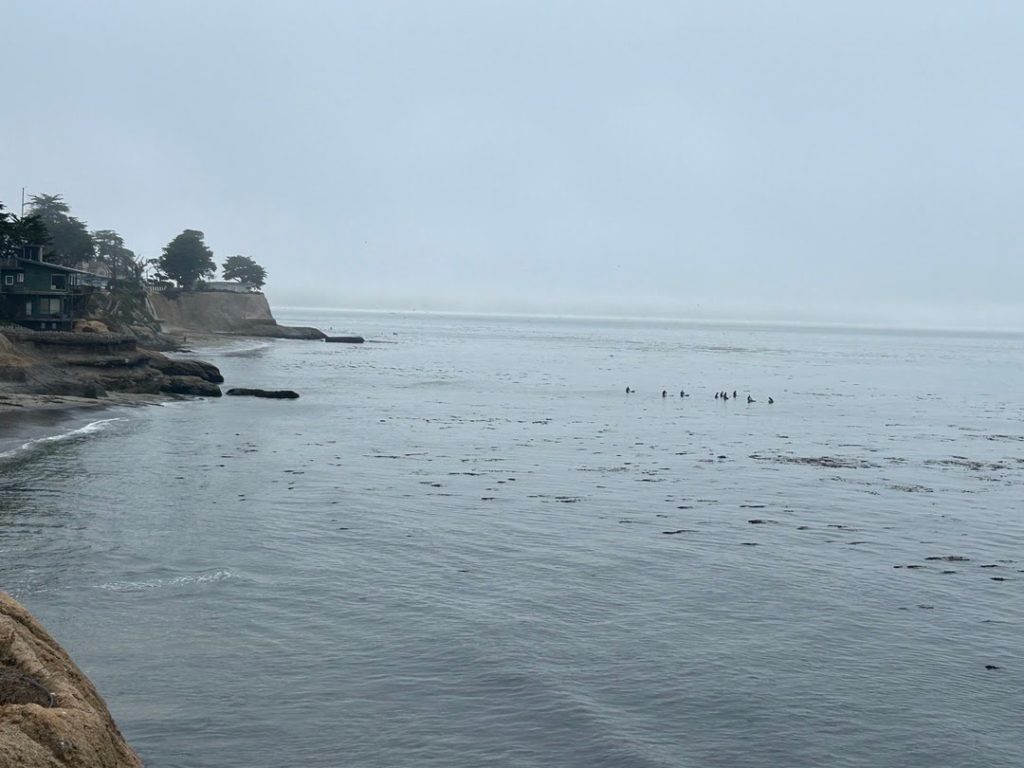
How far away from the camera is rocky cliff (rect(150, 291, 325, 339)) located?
170125 mm

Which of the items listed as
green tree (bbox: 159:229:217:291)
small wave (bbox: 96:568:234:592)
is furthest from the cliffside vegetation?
small wave (bbox: 96:568:234:592)

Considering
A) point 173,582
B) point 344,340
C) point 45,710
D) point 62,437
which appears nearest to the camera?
point 45,710

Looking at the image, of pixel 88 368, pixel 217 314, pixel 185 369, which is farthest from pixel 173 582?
pixel 217 314

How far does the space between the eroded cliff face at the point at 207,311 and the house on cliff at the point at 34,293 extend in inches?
2712

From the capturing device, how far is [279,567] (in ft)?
88.7

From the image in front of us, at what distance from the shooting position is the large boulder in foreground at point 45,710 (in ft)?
30.8

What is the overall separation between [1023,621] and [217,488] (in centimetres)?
2659

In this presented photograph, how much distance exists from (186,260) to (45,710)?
181 m

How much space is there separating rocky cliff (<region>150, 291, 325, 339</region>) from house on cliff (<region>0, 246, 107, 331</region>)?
6677cm

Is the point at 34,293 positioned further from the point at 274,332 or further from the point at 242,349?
the point at 274,332

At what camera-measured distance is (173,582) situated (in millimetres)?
25188

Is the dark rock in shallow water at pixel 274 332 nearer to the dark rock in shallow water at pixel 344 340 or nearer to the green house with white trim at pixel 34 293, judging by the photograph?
the dark rock in shallow water at pixel 344 340

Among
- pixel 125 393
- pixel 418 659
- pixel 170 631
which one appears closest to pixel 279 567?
pixel 170 631

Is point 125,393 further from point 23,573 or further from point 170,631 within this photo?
point 170,631
